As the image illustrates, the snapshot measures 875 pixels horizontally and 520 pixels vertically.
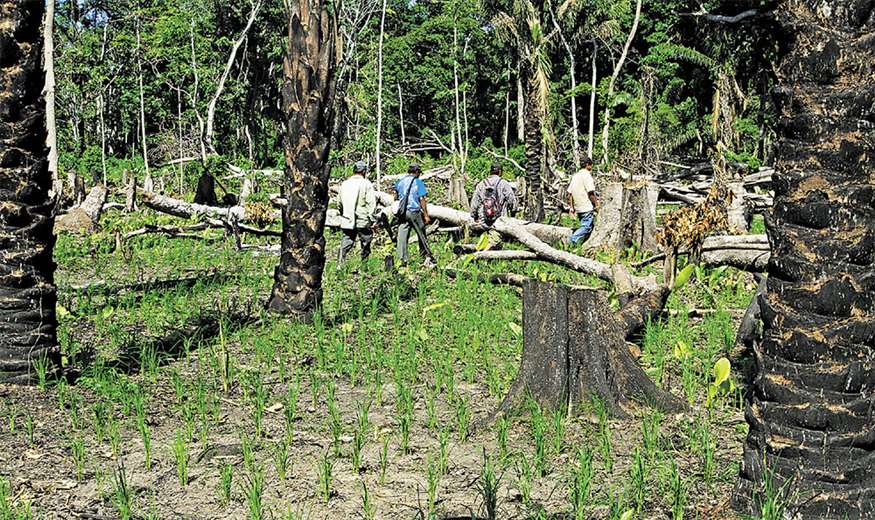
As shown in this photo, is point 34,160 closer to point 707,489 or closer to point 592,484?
point 592,484

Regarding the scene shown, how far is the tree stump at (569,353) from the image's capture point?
17.8 ft

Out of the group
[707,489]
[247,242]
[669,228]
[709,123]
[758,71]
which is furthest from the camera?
[709,123]

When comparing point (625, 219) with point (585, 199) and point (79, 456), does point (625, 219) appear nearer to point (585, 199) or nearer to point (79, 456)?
point (585, 199)

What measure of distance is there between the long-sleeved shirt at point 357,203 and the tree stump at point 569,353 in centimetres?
705

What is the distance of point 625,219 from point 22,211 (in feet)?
28.9

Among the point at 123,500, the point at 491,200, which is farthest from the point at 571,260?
the point at 123,500

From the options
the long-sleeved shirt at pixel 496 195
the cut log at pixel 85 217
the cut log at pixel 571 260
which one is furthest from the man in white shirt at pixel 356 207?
the cut log at pixel 85 217

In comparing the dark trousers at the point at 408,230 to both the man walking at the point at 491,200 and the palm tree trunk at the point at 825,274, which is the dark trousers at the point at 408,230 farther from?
the palm tree trunk at the point at 825,274

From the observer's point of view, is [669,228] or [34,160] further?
[669,228]

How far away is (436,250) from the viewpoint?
14281mm

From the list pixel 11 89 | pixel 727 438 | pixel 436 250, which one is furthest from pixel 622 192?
pixel 11 89

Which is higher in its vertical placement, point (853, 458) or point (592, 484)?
point (853, 458)

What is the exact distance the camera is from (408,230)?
13477mm

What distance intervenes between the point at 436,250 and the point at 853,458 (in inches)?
431
